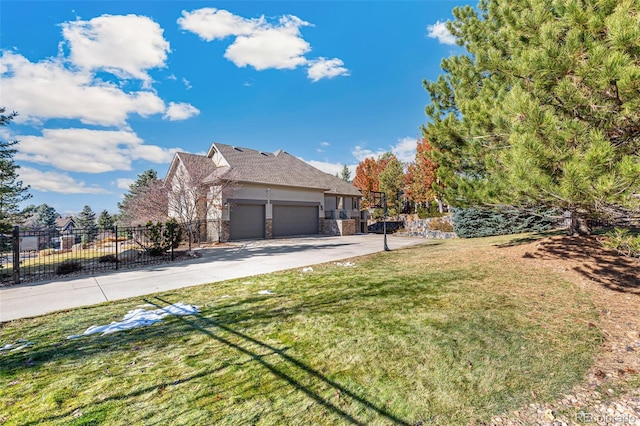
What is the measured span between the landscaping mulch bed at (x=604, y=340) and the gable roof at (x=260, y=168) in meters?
15.7


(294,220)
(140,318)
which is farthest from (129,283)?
(294,220)

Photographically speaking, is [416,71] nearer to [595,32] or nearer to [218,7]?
[218,7]

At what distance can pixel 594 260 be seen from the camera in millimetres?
7176

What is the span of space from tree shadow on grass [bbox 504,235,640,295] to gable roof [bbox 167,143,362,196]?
15.8m

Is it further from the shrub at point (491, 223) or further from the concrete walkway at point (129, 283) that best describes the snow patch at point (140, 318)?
the shrub at point (491, 223)

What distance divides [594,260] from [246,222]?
1719 centimetres

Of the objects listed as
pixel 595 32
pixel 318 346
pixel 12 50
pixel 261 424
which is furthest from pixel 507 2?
pixel 12 50

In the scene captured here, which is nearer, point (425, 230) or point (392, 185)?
point (425, 230)

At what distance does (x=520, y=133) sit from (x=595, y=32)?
155 centimetres

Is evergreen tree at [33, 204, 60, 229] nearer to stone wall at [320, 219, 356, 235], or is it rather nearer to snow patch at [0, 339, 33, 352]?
stone wall at [320, 219, 356, 235]

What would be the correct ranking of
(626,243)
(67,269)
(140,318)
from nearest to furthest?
(626,243)
(140,318)
(67,269)

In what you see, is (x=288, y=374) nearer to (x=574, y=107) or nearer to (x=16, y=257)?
(x=574, y=107)

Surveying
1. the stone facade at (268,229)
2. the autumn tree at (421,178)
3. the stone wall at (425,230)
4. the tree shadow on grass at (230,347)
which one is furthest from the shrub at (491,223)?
the tree shadow on grass at (230,347)

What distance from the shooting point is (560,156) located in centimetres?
412
